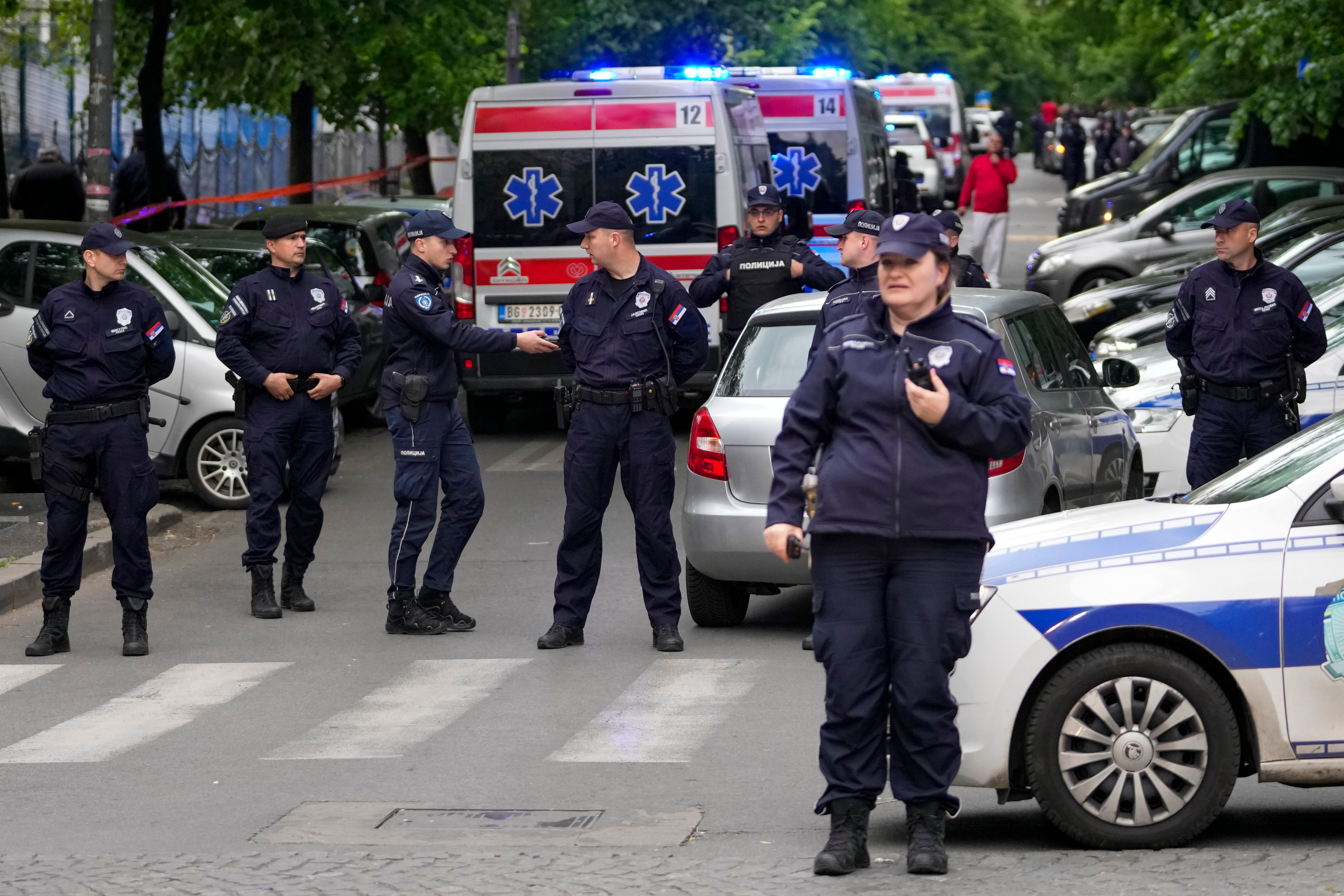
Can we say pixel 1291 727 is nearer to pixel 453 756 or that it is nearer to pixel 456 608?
pixel 453 756

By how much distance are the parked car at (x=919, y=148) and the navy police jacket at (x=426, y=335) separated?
26656mm

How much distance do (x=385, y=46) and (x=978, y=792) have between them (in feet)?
64.1

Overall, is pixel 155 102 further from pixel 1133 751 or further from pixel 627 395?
pixel 1133 751

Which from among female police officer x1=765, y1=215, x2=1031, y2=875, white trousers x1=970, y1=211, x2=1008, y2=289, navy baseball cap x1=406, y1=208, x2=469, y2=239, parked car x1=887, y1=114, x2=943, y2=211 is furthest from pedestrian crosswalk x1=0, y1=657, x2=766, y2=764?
parked car x1=887, y1=114, x2=943, y2=211

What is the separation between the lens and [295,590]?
33.3 feet

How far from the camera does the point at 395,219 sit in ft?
59.5

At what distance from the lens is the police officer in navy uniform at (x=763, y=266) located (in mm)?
11172

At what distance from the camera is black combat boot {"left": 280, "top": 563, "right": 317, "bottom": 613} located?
1012 cm

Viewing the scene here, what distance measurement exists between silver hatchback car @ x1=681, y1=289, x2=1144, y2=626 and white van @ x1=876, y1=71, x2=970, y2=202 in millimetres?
32387

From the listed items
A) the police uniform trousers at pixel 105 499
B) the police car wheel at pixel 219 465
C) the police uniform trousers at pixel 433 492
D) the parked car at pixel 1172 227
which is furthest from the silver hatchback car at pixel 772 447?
the parked car at pixel 1172 227

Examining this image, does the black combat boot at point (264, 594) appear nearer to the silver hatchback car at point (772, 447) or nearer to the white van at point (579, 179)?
the silver hatchback car at point (772, 447)

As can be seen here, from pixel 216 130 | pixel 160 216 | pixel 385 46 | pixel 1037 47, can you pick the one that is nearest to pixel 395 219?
pixel 160 216

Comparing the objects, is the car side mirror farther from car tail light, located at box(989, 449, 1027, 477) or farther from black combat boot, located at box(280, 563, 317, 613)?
black combat boot, located at box(280, 563, 317, 613)

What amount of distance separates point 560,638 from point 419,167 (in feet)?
84.4
